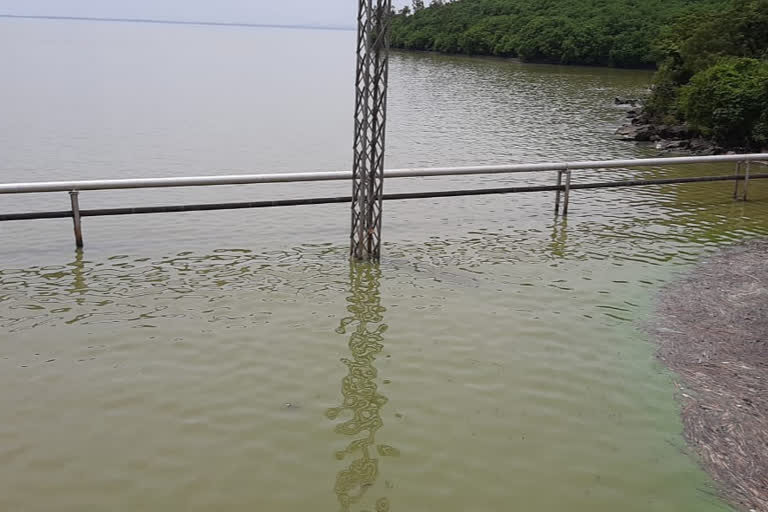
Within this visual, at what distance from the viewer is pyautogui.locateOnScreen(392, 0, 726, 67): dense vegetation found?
6844cm

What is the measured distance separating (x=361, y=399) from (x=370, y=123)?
426 centimetres

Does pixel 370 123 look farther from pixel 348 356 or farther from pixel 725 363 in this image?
pixel 725 363

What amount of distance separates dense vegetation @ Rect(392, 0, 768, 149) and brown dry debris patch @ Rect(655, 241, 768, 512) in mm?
13369

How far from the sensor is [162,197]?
15.0 meters

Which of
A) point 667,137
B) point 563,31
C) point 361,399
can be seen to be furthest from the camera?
point 563,31

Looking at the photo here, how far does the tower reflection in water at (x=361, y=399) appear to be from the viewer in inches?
207

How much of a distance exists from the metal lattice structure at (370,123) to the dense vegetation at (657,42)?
52.8 feet

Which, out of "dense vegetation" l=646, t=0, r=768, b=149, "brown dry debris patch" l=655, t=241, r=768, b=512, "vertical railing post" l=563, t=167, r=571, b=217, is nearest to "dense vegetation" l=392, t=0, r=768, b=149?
"dense vegetation" l=646, t=0, r=768, b=149

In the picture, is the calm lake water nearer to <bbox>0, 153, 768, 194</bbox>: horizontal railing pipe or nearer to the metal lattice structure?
the metal lattice structure

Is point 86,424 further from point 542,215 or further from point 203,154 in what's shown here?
point 203,154

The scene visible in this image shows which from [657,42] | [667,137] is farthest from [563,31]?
[667,137]

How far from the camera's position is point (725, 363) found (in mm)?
7250

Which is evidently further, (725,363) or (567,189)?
(567,189)

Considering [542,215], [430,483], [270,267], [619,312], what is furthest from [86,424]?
[542,215]
